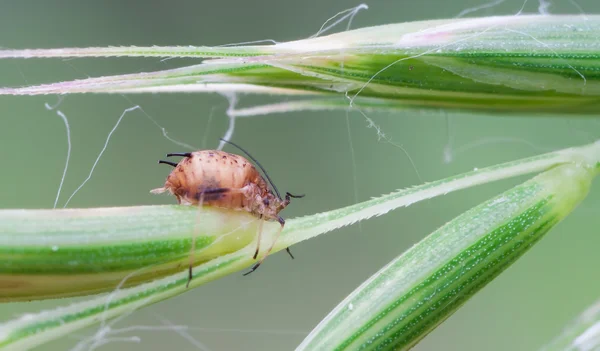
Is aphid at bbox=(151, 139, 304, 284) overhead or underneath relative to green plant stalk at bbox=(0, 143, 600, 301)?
overhead

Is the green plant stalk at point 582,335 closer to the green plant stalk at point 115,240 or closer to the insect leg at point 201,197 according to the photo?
the green plant stalk at point 115,240

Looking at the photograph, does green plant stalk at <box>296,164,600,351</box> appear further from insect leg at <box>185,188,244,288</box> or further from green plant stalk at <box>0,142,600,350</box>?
insect leg at <box>185,188,244,288</box>

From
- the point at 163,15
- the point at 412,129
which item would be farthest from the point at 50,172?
the point at 412,129

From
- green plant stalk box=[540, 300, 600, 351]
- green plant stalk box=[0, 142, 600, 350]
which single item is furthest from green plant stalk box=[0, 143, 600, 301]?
green plant stalk box=[540, 300, 600, 351]

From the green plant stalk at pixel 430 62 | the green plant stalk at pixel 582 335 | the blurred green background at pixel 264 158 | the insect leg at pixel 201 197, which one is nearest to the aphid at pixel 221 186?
the insect leg at pixel 201 197

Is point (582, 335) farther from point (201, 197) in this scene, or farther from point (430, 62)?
point (201, 197)

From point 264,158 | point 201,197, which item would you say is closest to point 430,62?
point 201,197
